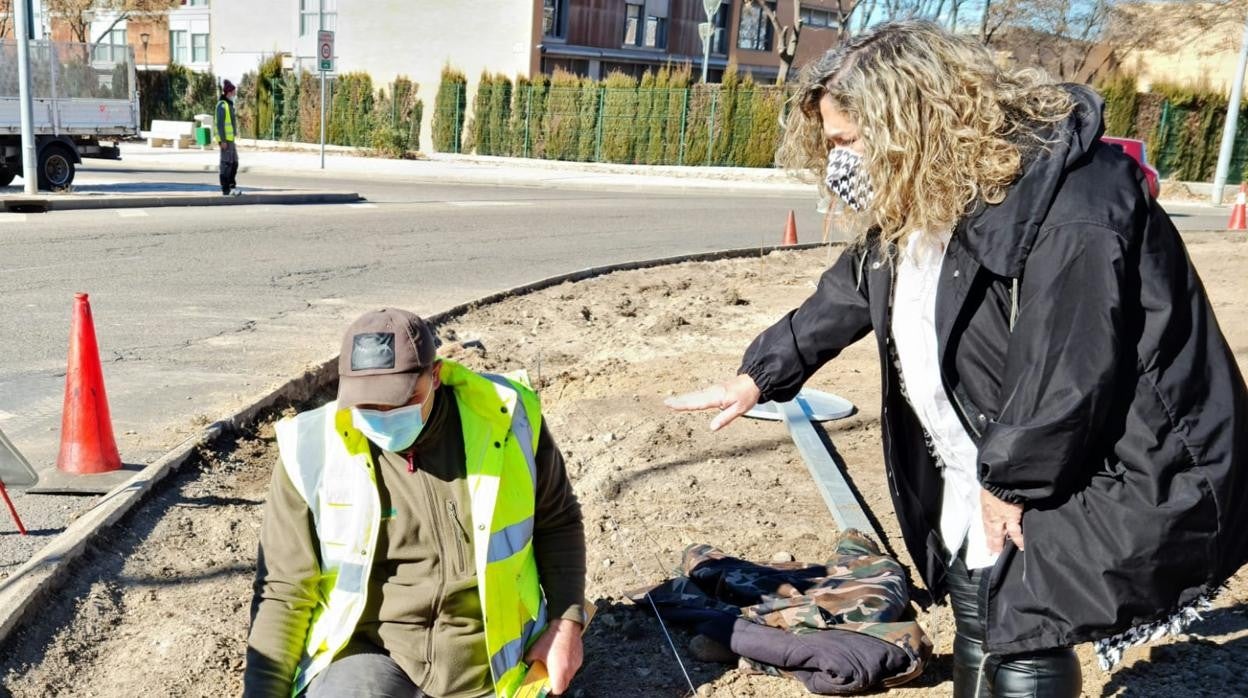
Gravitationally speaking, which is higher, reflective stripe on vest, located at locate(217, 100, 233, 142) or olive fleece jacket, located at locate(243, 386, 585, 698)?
reflective stripe on vest, located at locate(217, 100, 233, 142)

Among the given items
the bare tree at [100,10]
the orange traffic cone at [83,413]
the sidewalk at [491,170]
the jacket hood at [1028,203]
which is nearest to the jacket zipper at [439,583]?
the jacket hood at [1028,203]

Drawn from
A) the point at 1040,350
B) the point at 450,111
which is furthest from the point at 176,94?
the point at 1040,350

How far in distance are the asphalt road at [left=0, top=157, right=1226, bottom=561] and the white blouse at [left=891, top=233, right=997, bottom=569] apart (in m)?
3.65

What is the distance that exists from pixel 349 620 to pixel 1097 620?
1.68m

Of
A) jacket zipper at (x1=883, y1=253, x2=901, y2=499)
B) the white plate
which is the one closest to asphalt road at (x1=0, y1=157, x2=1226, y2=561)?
the white plate

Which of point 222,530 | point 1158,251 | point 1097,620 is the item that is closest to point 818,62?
point 1158,251

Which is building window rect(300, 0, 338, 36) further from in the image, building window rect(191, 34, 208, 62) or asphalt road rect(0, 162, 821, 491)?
asphalt road rect(0, 162, 821, 491)

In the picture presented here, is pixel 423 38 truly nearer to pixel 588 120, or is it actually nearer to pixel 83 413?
pixel 588 120

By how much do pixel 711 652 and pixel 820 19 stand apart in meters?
58.2

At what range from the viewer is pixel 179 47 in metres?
53.7

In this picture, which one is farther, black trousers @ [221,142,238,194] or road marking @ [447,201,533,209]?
road marking @ [447,201,533,209]

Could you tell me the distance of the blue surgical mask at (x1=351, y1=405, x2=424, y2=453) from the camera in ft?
8.47

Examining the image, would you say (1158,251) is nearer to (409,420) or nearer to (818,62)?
(818,62)

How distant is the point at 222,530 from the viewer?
4.80 metres
